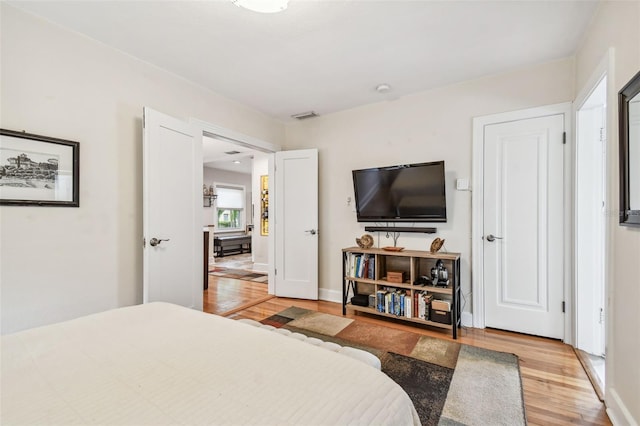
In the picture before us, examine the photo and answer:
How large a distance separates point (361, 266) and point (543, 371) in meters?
1.79

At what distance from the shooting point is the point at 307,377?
0.98 meters

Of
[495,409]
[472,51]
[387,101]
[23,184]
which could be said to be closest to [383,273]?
[495,409]

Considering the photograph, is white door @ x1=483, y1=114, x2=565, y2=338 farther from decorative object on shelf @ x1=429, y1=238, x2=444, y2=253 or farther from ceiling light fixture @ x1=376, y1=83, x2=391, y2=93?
ceiling light fixture @ x1=376, y1=83, x2=391, y2=93

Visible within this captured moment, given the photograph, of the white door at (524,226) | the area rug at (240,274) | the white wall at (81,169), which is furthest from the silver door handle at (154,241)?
the white door at (524,226)

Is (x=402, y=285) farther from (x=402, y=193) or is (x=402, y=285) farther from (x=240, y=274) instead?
(x=240, y=274)

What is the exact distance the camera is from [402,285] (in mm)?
3109

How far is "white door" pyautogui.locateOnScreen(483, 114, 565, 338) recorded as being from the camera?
2.76m

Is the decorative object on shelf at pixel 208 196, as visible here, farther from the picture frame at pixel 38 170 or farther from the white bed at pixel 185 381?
the white bed at pixel 185 381

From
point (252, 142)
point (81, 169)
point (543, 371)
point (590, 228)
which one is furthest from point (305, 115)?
point (543, 371)

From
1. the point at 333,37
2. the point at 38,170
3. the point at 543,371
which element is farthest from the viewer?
the point at 333,37

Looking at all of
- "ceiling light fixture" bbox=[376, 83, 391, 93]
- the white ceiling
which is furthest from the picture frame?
"ceiling light fixture" bbox=[376, 83, 391, 93]

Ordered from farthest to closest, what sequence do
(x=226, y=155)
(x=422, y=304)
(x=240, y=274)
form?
1. (x=226, y=155)
2. (x=240, y=274)
3. (x=422, y=304)

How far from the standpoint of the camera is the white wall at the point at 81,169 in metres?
1.97

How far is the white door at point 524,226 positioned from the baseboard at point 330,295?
5.70ft
